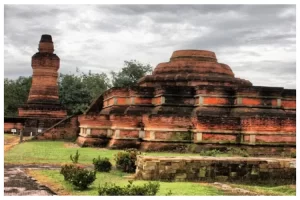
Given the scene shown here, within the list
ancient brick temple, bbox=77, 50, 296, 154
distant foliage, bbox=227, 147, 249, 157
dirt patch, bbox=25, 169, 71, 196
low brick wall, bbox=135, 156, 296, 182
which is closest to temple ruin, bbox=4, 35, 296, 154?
ancient brick temple, bbox=77, 50, 296, 154

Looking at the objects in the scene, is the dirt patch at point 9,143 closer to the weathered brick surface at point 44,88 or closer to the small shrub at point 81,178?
the weathered brick surface at point 44,88

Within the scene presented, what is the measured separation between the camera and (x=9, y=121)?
2869cm

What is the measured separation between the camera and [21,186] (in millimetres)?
9359

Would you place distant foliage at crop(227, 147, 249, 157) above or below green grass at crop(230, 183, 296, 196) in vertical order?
above

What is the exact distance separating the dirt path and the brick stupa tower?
17.6 metres

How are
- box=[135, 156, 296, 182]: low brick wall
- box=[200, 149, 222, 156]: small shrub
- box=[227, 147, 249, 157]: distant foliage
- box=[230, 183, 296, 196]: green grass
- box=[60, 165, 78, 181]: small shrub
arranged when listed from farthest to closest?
box=[227, 147, 249, 157]: distant foliage < box=[200, 149, 222, 156]: small shrub < box=[135, 156, 296, 182]: low brick wall < box=[60, 165, 78, 181]: small shrub < box=[230, 183, 296, 196]: green grass

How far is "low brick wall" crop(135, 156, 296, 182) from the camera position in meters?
10.2

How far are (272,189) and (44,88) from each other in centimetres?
2198

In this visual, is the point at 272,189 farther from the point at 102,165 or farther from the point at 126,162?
the point at 102,165

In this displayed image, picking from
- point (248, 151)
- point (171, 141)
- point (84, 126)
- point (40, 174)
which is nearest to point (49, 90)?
point (84, 126)

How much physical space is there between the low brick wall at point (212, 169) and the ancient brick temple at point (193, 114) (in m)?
5.53

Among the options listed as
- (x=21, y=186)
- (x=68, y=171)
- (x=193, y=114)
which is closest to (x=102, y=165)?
(x=68, y=171)

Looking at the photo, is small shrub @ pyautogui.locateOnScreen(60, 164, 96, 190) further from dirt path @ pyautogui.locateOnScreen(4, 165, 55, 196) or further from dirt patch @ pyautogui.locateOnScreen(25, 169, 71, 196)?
dirt path @ pyautogui.locateOnScreen(4, 165, 55, 196)

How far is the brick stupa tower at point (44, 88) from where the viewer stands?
93.8ft
